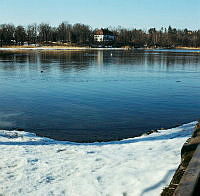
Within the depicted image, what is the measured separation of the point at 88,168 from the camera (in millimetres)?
6684

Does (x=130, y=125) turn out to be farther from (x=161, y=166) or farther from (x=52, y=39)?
(x=52, y=39)

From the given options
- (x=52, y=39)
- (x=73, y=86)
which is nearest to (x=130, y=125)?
(x=73, y=86)

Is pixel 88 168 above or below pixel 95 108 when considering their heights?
above

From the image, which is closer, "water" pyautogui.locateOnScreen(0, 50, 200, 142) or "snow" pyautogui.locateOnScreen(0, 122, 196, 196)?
"snow" pyautogui.locateOnScreen(0, 122, 196, 196)

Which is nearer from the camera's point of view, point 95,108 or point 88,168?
point 88,168

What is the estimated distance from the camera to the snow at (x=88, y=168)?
5.57 m

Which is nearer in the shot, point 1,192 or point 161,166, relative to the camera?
point 1,192

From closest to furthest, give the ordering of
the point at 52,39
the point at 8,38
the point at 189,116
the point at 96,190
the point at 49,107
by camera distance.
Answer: the point at 96,190
the point at 189,116
the point at 49,107
the point at 8,38
the point at 52,39

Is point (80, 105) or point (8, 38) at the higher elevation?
point (8, 38)

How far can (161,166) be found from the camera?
610cm

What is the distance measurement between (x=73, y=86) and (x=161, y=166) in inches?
786

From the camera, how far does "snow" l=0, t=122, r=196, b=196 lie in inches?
219

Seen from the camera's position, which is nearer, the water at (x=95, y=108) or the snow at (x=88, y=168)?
the snow at (x=88, y=168)

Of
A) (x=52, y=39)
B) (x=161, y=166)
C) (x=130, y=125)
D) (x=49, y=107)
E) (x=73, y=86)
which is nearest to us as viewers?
(x=161, y=166)
